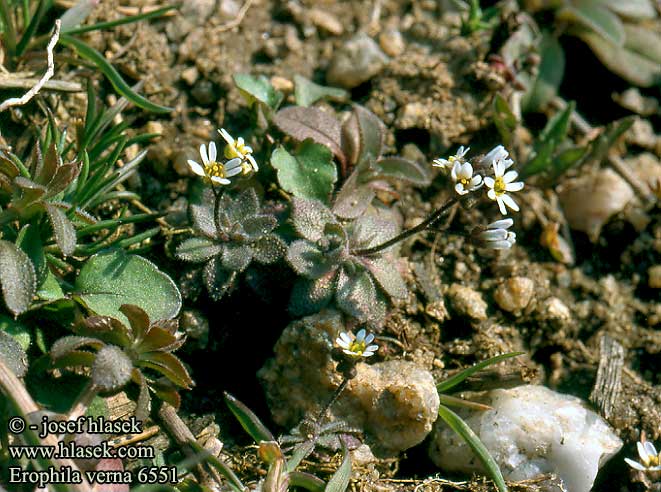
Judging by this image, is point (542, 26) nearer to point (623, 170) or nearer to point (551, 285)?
point (623, 170)

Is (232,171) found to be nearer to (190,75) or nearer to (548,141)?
(190,75)

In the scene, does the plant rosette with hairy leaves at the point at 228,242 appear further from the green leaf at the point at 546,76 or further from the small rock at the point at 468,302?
the green leaf at the point at 546,76

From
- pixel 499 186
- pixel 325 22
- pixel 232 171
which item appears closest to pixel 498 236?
pixel 499 186

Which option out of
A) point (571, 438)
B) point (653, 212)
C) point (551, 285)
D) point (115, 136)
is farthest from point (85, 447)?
point (653, 212)

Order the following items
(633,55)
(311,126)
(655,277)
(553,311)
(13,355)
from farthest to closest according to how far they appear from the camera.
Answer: (633,55)
(655,277)
(553,311)
(311,126)
(13,355)

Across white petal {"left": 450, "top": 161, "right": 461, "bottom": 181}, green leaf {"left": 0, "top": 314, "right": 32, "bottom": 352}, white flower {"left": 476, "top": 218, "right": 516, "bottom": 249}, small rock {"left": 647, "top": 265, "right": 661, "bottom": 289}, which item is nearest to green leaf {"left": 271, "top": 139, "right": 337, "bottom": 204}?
white petal {"left": 450, "top": 161, "right": 461, "bottom": 181}

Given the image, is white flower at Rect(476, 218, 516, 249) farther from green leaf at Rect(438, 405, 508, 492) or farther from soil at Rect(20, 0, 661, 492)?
green leaf at Rect(438, 405, 508, 492)
